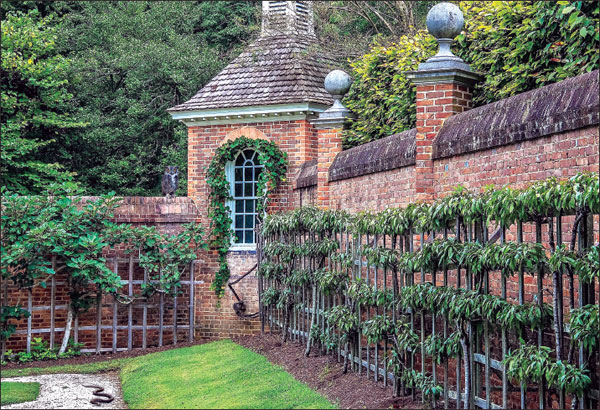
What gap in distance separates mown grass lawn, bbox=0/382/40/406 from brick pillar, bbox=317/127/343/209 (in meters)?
5.25

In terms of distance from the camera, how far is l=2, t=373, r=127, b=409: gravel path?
9266 millimetres

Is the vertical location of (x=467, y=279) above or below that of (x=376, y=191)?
below

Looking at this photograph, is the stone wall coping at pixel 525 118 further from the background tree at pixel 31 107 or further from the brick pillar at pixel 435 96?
the background tree at pixel 31 107

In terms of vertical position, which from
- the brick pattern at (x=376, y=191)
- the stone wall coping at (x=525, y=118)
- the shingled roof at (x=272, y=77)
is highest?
the shingled roof at (x=272, y=77)

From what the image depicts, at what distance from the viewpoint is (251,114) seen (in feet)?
51.0

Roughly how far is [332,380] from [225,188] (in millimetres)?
7416

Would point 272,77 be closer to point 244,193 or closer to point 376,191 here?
point 244,193

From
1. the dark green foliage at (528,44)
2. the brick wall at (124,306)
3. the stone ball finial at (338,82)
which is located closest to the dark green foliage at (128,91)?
the brick wall at (124,306)

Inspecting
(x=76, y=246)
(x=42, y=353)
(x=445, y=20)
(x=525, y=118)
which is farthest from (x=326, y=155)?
(x=42, y=353)

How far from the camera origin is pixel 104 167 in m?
23.8

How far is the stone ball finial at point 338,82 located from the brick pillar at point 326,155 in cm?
65

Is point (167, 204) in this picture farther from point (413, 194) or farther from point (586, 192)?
point (586, 192)

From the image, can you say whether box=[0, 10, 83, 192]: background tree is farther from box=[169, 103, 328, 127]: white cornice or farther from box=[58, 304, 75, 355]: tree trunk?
box=[58, 304, 75, 355]: tree trunk

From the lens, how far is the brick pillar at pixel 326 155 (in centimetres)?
1261
